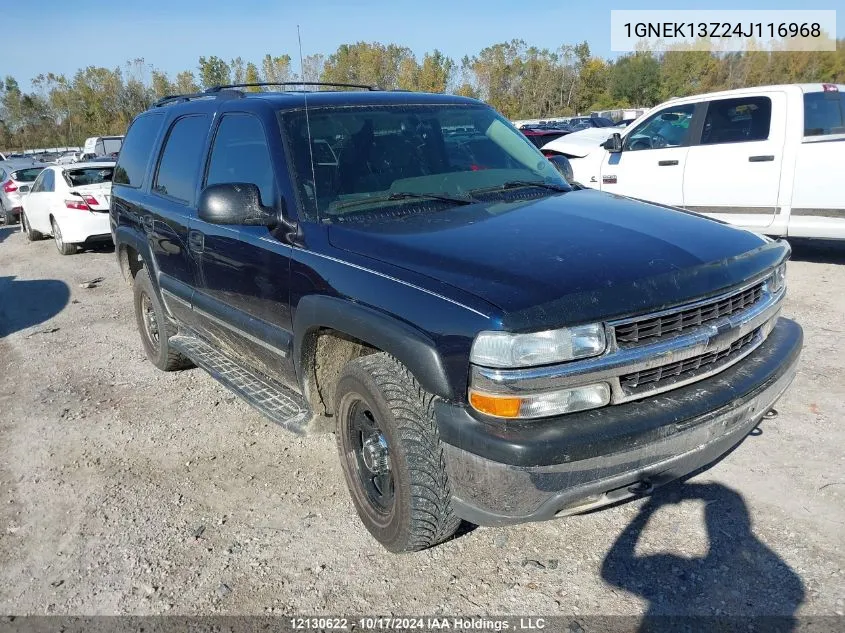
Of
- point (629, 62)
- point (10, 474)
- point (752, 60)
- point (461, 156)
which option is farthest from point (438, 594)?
point (629, 62)

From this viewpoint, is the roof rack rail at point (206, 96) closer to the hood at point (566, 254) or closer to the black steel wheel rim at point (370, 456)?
the hood at point (566, 254)

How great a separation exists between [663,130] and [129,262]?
630cm

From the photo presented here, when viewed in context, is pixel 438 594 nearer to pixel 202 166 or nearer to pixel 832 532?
pixel 832 532

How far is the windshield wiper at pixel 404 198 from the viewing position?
3.23 meters

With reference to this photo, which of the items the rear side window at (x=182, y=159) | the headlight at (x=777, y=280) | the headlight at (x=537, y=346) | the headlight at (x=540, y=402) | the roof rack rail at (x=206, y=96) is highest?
the roof rack rail at (x=206, y=96)

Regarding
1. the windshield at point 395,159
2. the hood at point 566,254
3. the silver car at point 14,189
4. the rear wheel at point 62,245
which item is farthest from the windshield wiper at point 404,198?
the silver car at point 14,189

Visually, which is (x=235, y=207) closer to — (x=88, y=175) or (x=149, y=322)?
(x=149, y=322)

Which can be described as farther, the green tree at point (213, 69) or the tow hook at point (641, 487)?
the green tree at point (213, 69)

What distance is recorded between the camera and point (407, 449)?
2562mm

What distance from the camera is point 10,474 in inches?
156

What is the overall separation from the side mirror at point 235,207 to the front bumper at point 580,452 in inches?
54.6

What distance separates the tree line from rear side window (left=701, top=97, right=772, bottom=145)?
37.0m

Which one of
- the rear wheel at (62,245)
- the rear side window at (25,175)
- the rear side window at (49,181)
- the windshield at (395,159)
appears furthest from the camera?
the rear side window at (25,175)

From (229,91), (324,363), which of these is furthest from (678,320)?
(229,91)
